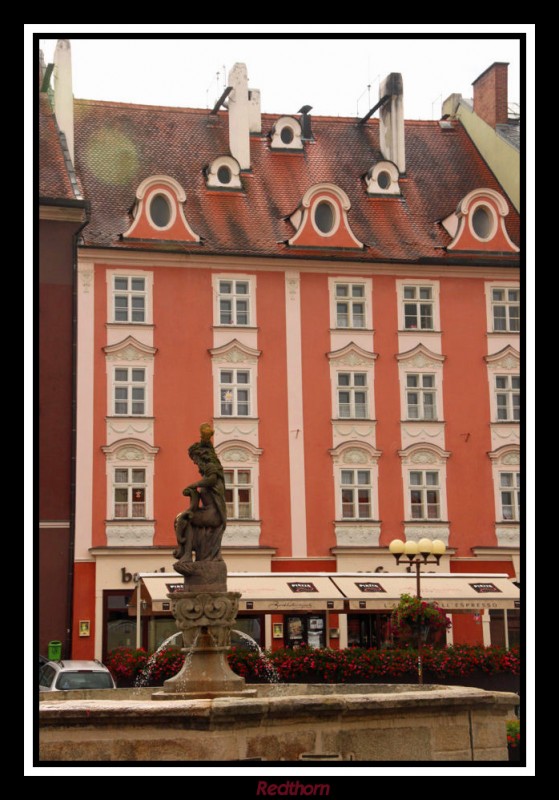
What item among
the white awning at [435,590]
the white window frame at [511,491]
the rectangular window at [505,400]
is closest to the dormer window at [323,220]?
the rectangular window at [505,400]

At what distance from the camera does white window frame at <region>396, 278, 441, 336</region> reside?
124 ft

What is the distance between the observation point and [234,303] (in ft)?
120

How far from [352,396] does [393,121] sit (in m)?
9.19

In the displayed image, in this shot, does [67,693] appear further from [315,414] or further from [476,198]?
[476,198]

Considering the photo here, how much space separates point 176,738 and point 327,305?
2655cm

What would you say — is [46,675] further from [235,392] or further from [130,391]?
[235,392]

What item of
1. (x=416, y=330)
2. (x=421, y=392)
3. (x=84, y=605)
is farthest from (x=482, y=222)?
(x=84, y=605)

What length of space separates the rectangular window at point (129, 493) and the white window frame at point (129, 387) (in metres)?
1.48

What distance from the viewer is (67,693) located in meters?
16.1

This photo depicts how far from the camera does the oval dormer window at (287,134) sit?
40906 mm

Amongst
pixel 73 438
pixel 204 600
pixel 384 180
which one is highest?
pixel 384 180

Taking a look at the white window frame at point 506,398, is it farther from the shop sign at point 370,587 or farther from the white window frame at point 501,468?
the shop sign at point 370,587

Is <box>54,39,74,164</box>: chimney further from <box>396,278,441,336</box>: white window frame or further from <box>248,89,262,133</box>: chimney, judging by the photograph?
→ <box>396,278,441,336</box>: white window frame
